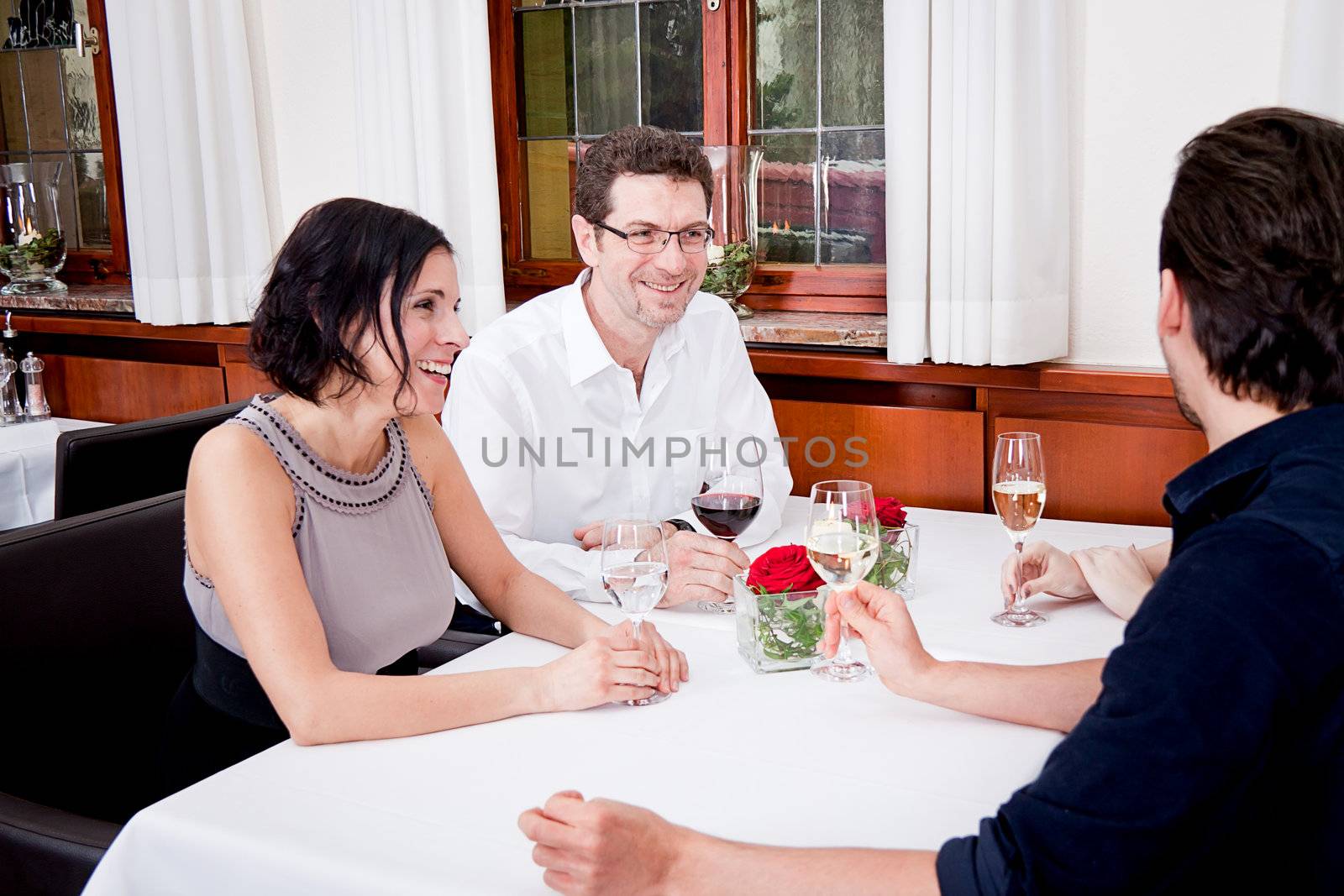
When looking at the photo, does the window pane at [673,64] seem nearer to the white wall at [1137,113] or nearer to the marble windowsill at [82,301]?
the white wall at [1137,113]

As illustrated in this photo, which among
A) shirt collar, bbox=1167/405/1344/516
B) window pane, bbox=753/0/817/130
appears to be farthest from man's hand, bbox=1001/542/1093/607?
window pane, bbox=753/0/817/130

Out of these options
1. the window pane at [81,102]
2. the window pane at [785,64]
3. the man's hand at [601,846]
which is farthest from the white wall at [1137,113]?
the window pane at [81,102]

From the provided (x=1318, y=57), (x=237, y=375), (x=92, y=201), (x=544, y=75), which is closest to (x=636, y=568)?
(x=1318, y=57)

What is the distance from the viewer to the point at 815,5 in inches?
128

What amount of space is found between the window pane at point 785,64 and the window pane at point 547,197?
0.66m

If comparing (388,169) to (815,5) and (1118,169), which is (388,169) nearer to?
(815,5)

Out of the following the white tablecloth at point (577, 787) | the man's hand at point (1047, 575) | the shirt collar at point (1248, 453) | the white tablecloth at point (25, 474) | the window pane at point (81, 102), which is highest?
the window pane at point (81, 102)

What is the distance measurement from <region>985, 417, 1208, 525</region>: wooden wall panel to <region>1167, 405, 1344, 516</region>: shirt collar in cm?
181

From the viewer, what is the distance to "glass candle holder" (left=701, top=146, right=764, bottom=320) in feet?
10.3

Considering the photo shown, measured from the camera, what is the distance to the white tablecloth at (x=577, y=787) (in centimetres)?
107

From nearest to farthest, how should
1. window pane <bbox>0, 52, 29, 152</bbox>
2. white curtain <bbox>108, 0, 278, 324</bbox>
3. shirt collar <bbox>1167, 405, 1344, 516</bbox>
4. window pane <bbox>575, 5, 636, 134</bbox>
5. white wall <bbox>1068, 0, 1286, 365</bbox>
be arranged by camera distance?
shirt collar <bbox>1167, 405, 1344, 516</bbox>, white wall <bbox>1068, 0, 1286, 365</bbox>, window pane <bbox>575, 5, 636, 134</bbox>, white curtain <bbox>108, 0, 278, 324</bbox>, window pane <bbox>0, 52, 29, 152</bbox>

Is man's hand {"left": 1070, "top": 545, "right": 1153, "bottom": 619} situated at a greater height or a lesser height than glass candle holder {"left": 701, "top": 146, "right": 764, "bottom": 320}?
lesser

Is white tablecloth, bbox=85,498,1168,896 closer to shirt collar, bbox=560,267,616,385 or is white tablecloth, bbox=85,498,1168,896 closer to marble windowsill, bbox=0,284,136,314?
shirt collar, bbox=560,267,616,385

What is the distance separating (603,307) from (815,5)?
1359mm
